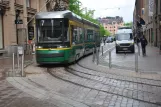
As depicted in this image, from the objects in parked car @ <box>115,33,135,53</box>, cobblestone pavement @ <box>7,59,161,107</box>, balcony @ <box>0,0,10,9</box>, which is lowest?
cobblestone pavement @ <box>7,59,161,107</box>

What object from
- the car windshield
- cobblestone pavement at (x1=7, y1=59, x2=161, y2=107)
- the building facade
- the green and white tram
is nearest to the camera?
cobblestone pavement at (x1=7, y1=59, x2=161, y2=107)

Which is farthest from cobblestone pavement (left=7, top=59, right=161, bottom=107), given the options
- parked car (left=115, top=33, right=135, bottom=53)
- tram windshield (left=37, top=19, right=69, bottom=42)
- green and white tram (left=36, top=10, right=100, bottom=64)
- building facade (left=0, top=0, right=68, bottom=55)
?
parked car (left=115, top=33, right=135, bottom=53)

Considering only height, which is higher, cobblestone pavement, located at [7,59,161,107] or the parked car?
the parked car

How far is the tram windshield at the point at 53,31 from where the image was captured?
58.4ft

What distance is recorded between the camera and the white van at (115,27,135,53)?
33.4m

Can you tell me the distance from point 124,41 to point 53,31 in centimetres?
1730

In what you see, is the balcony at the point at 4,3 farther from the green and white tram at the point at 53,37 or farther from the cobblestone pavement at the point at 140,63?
the green and white tram at the point at 53,37

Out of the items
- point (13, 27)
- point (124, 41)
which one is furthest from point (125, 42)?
point (13, 27)

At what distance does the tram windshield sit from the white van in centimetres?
1645

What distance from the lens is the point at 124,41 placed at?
111 feet

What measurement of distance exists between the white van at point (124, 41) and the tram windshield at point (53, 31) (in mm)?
16454

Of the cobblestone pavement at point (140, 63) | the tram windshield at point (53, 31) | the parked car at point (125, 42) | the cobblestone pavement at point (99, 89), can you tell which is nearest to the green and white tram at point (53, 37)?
the tram windshield at point (53, 31)

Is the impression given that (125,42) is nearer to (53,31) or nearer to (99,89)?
(53,31)

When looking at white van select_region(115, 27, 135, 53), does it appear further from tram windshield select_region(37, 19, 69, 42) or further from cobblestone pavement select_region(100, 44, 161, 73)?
tram windshield select_region(37, 19, 69, 42)
